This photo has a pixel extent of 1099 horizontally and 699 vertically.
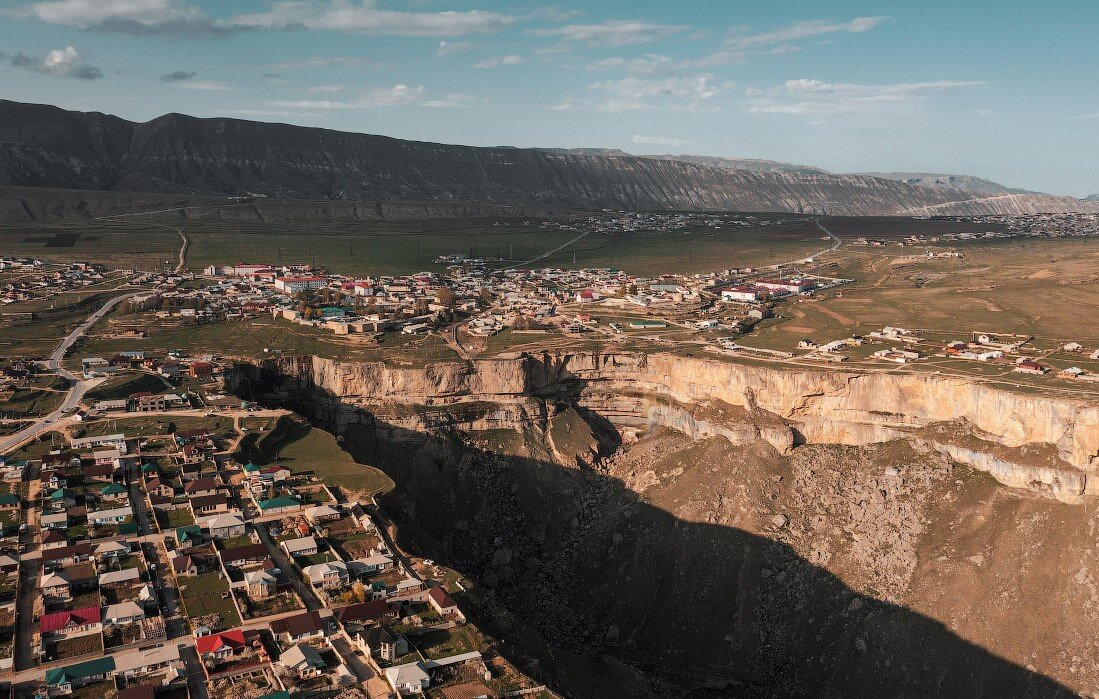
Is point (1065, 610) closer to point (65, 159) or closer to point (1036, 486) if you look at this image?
point (1036, 486)

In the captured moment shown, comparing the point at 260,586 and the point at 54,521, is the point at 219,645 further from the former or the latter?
the point at 54,521

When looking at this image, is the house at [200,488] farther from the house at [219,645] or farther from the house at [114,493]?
the house at [219,645]

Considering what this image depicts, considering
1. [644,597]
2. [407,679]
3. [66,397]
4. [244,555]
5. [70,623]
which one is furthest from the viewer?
[66,397]

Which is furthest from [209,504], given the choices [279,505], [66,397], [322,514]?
[66,397]

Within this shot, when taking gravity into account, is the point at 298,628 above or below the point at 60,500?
below

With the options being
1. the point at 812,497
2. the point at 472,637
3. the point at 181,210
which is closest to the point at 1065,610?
the point at 812,497
